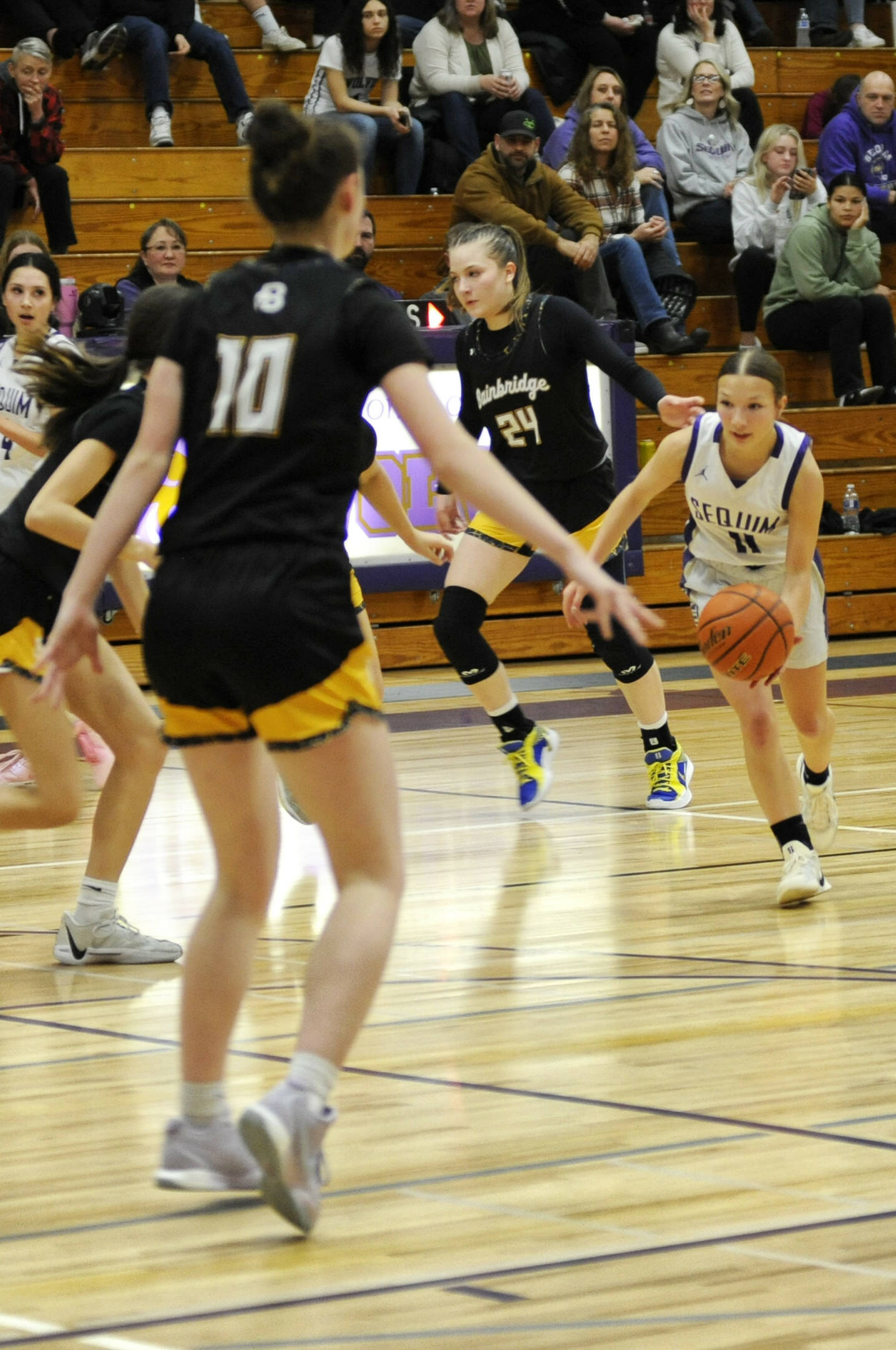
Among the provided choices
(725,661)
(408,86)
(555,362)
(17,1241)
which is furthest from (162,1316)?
(408,86)

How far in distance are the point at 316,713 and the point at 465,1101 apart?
968 millimetres

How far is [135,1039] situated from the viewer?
147 inches

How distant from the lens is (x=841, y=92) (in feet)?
46.0

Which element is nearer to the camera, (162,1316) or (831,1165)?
(162,1316)

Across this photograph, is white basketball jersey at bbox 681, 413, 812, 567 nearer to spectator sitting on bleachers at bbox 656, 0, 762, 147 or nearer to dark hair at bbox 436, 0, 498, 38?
dark hair at bbox 436, 0, 498, 38

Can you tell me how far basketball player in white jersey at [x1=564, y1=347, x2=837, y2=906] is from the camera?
15.7ft

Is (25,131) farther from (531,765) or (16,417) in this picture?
(531,765)

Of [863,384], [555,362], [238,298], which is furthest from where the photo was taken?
[863,384]

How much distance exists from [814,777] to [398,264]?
300 inches

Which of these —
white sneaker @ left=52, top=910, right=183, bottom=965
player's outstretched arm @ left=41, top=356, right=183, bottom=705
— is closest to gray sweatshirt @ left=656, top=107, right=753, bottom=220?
white sneaker @ left=52, top=910, right=183, bottom=965

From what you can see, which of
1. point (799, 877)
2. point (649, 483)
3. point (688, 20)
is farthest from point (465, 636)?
point (688, 20)

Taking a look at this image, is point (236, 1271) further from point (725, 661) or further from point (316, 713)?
point (725, 661)

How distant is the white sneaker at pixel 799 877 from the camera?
4.79 m

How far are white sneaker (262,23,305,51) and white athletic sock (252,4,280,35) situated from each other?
3 centimetres
